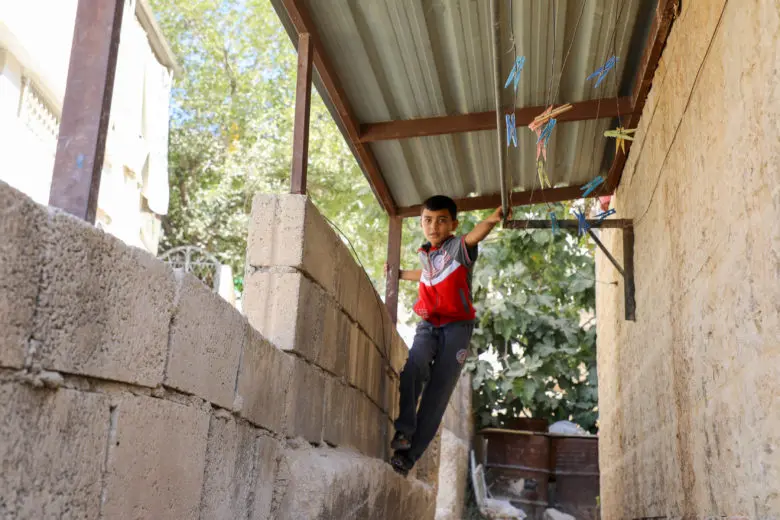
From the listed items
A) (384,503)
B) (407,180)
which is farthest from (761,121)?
(407,180)

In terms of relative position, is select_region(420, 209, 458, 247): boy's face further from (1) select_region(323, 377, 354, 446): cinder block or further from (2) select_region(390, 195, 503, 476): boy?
(1) select_region(323, 377, 354, 446): cinder block

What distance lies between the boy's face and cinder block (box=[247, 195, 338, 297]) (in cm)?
170

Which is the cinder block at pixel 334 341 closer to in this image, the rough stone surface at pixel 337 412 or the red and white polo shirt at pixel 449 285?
the rough stone surface at pixel 337 412

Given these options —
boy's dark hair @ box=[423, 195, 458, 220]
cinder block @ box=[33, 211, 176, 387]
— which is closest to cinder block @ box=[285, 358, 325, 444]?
cinder block @ box=[33, 211, 176, 387]

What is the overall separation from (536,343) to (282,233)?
901 cm

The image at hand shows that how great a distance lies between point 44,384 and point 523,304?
10315 mm

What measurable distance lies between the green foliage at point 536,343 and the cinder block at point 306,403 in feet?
24.4

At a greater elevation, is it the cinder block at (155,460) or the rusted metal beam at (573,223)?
the rusted metal beam at (573,223)

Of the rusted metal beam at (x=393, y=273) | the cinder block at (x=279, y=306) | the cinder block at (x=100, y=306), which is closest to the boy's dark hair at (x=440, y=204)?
the rusted metal beam at (x=393, y=273)

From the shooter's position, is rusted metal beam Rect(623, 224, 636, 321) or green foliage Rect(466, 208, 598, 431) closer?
rusted metal beam Rect(623, 224, 636, 321)

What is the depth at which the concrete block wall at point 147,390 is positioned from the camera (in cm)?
139

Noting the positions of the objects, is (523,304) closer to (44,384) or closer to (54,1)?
(54,1)

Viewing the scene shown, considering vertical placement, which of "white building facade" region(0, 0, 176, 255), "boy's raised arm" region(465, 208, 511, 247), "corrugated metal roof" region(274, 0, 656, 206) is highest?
"white building facade" region(0, 0, 176, 255)

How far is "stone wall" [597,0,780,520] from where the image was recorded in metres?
2.34
